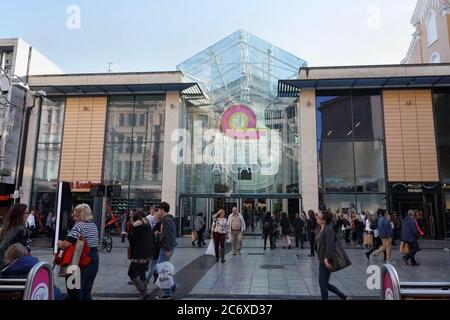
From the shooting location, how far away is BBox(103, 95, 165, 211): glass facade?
23.3 metres

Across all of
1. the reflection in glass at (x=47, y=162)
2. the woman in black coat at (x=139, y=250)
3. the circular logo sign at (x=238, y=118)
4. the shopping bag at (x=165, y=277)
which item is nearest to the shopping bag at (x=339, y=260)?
the shopping bag at (x=165, y=277)

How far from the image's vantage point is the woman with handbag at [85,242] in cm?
525

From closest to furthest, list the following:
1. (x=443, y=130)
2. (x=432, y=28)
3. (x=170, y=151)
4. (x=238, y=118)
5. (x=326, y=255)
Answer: (x=326, y=255), (x=443, y=130), (x=170, y=151), (x=238, y=118), (x=432, y=28)

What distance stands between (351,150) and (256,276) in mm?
15532

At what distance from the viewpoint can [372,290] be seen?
Answer: 776 cm

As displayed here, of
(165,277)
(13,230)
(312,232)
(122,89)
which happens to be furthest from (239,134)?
(13,230)

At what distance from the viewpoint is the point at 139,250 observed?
645cm

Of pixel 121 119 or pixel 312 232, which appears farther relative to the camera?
pixel 121 119

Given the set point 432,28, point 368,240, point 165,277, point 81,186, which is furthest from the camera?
point 432,28

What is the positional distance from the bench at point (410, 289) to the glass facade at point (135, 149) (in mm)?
19904

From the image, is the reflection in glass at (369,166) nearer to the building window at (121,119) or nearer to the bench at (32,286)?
the building window at (121,119)

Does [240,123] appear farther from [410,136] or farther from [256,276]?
[256,276]

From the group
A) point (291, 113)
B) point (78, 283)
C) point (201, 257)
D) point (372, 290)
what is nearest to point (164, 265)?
point (78, 283)

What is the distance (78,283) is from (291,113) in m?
21.0
